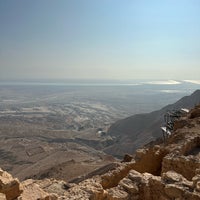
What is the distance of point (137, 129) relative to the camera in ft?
212

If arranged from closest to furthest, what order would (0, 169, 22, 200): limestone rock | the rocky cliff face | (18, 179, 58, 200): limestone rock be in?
the rocky cliff face < (0, 169, 22, 200): limestone rock < (18, 179, 58, 200): limestone rock

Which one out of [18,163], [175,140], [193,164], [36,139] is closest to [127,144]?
[18,163]

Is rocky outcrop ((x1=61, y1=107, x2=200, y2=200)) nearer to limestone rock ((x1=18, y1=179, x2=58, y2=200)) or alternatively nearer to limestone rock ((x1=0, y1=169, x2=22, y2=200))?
limestone rock ((x1=18, y1=179, x2=58, y2=200))

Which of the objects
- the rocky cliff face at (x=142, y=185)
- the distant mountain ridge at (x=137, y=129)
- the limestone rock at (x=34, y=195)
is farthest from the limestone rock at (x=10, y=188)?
the distant mountain ridge at (x=137, y=129)

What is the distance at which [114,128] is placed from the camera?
7231 cm

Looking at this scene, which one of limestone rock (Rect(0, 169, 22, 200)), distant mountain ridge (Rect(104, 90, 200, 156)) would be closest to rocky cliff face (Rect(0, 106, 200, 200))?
limestone rock (Rect(0, 169, 22, 200))

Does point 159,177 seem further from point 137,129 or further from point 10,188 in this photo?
point 137,129

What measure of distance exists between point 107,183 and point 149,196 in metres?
4.32

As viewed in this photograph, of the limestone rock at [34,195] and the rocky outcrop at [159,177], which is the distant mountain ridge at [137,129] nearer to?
the rocky outcrop at [159,177]

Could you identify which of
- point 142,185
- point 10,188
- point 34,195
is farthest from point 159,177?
point 10,188

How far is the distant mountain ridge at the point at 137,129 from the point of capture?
5222 centimetres

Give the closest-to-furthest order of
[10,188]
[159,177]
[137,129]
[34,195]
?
1. [159,177]
2. [10,188]
3. [34,195]
4. [137,129]

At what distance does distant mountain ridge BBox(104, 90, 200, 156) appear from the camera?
52219mm

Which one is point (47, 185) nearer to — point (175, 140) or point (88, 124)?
point (175, 140)
